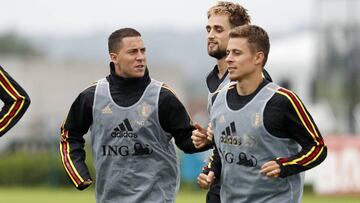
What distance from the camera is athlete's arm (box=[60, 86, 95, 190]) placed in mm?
10641

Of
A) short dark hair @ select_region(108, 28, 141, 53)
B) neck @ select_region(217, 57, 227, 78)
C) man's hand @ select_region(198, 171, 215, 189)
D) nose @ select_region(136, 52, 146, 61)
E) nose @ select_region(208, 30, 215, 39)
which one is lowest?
man's hand @ select_region(198, 171, 215, 189)

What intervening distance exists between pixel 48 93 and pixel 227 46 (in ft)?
177

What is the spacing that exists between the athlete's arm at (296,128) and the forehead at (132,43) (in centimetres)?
160

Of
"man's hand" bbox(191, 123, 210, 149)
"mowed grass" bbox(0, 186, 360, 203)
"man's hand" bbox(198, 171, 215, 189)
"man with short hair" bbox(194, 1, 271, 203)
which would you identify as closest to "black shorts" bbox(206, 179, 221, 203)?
"man with short hair" bbox(194, 1, 271, 203)

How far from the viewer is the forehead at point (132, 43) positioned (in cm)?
1060

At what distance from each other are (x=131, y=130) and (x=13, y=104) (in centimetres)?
101

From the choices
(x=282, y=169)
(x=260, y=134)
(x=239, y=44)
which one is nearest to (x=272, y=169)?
(x=282, y=169)

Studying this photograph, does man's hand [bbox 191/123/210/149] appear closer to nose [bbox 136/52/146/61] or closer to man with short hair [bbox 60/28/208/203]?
man with short hair [bbox 60/28/208/203]

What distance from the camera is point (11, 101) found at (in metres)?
10.4

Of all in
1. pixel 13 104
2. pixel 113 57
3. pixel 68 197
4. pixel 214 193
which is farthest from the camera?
pixel 68 197

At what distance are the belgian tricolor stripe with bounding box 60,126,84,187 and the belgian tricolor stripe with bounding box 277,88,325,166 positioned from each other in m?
2.03

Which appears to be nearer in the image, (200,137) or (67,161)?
(200,137)

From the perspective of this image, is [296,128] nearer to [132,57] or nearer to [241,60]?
[241,60]

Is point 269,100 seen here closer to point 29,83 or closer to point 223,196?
point 223,196
